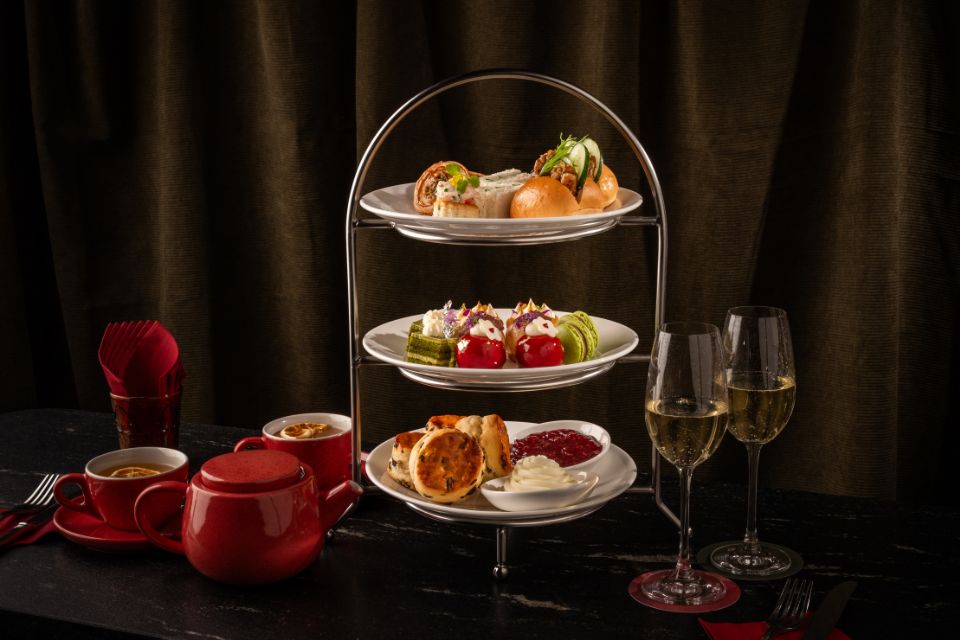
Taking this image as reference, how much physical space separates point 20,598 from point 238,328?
4.69 feet

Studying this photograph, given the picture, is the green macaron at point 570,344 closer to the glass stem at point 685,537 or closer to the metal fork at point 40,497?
the glass stem at point 685,537

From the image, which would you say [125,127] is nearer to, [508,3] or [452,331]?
[508,3]

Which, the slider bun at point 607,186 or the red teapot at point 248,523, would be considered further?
the slider bun at point 607,186

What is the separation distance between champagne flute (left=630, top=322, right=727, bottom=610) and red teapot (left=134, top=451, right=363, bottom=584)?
38cm

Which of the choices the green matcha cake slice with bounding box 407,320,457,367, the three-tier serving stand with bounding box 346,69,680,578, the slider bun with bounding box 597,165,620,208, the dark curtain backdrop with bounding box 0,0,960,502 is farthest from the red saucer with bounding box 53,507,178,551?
the dark curtain backdrop with bounding box 0,0,960,502

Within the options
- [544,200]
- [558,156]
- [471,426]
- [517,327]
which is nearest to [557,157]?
[558,156]

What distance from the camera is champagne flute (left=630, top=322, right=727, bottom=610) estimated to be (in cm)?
105

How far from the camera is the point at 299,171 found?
2.27m

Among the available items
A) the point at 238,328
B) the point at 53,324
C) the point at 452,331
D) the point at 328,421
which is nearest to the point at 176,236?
the point at 238,328

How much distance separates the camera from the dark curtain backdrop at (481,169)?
193cm

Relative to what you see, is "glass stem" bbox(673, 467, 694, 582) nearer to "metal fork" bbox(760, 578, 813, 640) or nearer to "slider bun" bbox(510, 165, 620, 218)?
"metal fork" bbox(760, 578, 813, 640)

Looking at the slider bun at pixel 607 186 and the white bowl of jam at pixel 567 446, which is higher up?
the slider bun at pixel 607 186

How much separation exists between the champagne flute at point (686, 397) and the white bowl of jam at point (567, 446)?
0.46ft

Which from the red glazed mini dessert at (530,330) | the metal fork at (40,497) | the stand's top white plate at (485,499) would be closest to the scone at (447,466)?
the stand's top white plate at (485,499)
